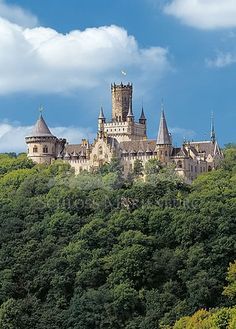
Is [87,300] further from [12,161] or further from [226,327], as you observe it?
[12,161]

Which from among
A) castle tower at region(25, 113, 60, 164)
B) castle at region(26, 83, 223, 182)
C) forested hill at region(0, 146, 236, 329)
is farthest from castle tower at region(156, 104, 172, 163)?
castle tower at region(25, 113, 60, 164)

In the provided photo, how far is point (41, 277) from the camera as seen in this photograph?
8362 cm

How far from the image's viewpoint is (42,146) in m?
117

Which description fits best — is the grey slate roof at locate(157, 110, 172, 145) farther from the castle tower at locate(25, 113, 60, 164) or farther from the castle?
the castle tower at locate(25, 113, 60, 164)

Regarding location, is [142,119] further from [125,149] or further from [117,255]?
[117,255]

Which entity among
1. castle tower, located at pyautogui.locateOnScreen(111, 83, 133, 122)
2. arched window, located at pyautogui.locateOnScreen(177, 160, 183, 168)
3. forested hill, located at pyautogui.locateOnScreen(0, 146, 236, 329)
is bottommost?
forested hill, located at pyautogui.locateOnScreen(0, 146, 236, 329)

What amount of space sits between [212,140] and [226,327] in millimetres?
49814

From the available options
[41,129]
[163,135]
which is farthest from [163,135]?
[41,129]

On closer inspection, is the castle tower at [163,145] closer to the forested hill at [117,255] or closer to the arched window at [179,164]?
the arched window at [179,164]

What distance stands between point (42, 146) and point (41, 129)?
87.1 inches

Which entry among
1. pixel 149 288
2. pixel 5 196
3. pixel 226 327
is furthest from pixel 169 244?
pixel 5 196

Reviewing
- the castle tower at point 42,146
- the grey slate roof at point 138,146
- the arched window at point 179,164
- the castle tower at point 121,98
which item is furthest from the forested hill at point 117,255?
the castle tower at point 121,98

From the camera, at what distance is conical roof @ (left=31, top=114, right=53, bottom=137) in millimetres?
117188

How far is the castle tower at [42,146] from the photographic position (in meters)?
117
